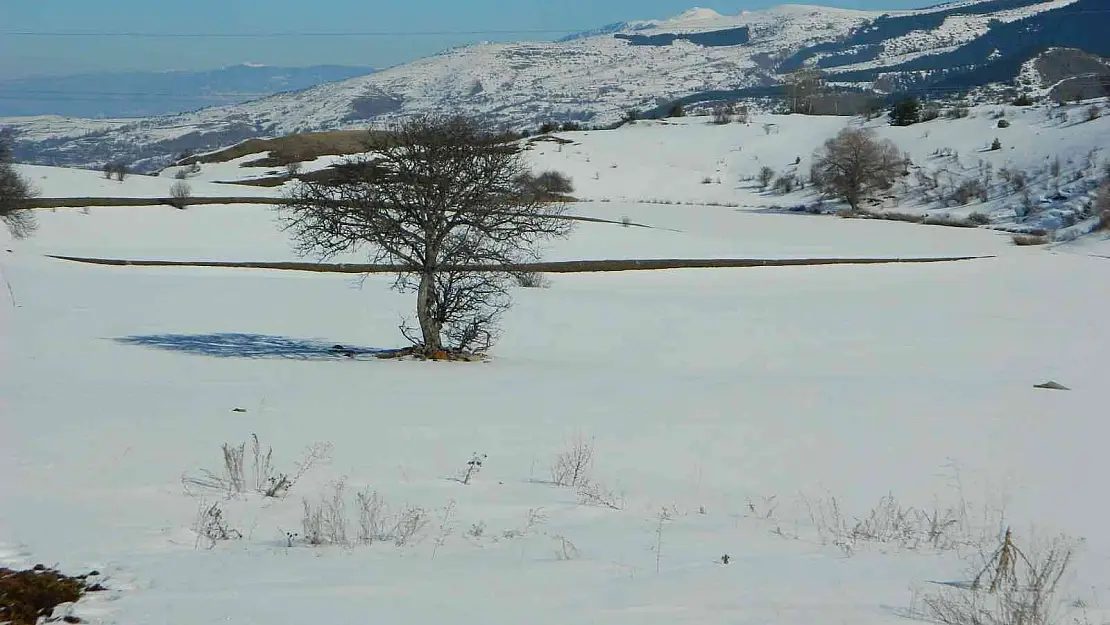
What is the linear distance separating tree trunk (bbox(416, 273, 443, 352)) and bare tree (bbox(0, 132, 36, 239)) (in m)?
34.3

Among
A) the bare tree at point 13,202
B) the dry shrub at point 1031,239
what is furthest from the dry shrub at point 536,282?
the dry shrub at point 1031,239

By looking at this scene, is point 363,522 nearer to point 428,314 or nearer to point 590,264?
point 428,314

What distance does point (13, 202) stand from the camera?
46781 mm

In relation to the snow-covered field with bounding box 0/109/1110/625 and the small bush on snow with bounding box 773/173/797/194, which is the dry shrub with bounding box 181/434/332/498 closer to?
the snow-covered field with bounding box 0/109/1110/625

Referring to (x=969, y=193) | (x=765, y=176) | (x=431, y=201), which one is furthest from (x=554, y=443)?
(x=765, y=176)

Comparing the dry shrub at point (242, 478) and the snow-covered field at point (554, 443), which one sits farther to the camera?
the dry shrub at point (242, 478)

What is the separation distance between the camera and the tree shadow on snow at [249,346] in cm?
2048

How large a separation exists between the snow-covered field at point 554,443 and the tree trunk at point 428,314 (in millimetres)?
1050

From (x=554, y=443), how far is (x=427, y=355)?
899 centimetres

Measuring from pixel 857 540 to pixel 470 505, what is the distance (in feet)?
10.7

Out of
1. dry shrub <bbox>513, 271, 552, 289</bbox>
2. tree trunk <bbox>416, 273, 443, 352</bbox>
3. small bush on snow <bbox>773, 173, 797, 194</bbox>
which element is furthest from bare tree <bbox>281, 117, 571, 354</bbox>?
small bush on snow <bbox>773, 173, 797, 194</bbox>


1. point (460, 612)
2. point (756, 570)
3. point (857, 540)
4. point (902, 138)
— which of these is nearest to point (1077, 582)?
point (857, 540)

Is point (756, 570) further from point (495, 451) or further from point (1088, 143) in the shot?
point (1088, 143)

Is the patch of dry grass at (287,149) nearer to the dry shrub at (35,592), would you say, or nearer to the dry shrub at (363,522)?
the dry shrub at (363,522)
